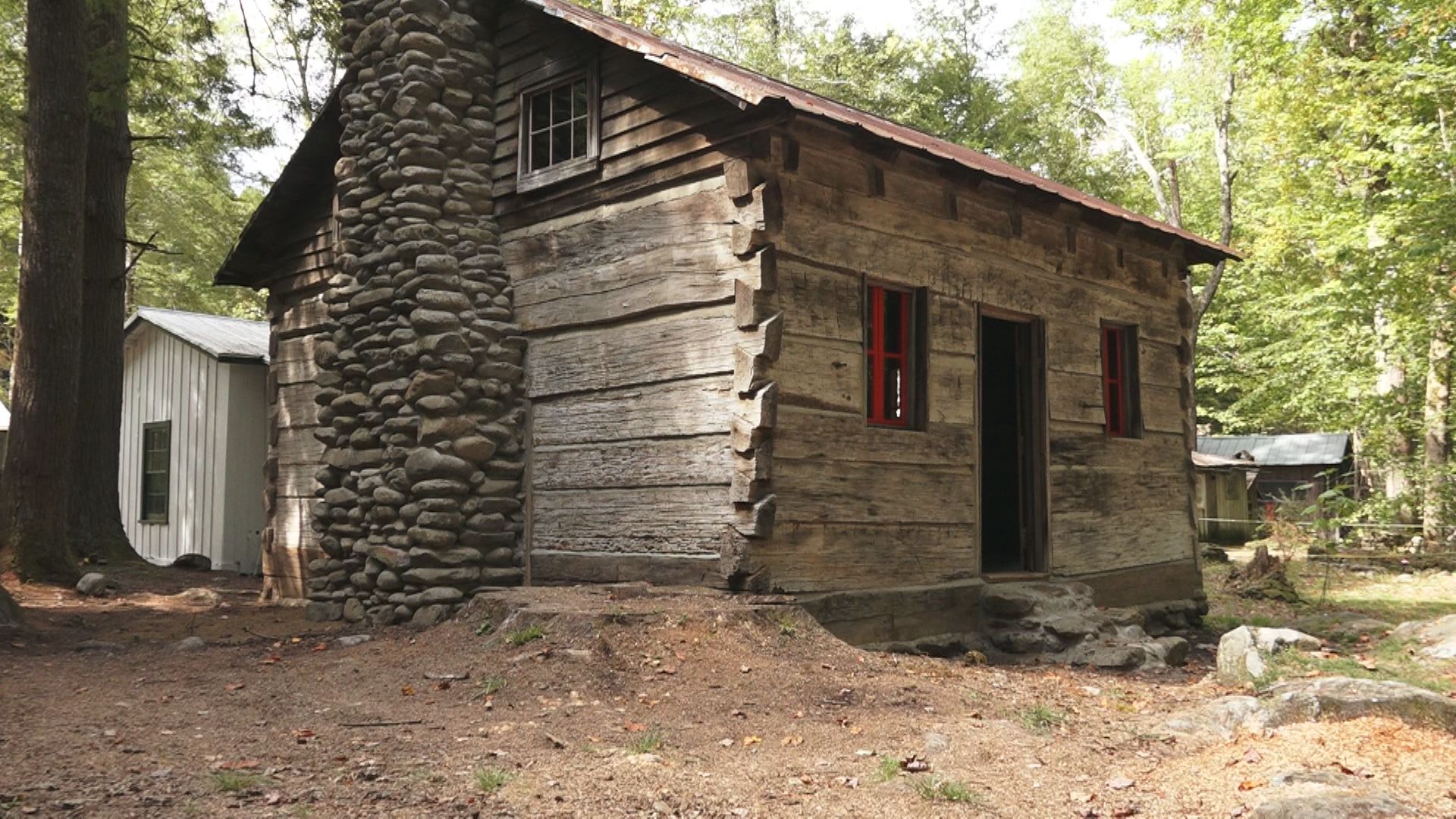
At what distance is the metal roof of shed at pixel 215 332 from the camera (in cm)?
1639

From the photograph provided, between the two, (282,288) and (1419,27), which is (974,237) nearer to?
(282,288)

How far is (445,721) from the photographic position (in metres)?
6.35

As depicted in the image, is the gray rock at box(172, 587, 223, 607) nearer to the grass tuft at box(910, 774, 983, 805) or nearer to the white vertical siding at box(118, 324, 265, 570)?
the white vertical siding at box(118, 324, 265, 570)

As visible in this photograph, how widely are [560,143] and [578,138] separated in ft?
0.85

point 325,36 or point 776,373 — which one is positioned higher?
point 325,36

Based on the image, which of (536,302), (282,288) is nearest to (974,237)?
(536,302)

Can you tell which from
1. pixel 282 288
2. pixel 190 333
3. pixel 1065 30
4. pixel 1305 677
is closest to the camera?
pixel 1305 677

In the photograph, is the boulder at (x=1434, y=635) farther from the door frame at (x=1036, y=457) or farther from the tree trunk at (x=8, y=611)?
the tree trunk at (x=8, y=611)

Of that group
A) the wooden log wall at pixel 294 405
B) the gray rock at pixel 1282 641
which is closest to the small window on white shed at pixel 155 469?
the wooden log wall at pixel 294 405

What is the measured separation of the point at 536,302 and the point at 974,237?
4.31m

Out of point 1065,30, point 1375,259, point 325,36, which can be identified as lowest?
point 1375,259

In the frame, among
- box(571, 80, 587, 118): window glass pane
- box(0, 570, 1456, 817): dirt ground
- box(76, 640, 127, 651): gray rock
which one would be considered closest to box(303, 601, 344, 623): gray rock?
box(0, 570, 1456, 817): dirt ground

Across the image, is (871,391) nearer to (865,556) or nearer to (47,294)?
(865,556)

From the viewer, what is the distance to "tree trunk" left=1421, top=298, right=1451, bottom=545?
19.9 meters
